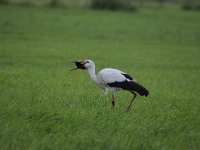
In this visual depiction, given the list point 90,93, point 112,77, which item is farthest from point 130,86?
point 90,93

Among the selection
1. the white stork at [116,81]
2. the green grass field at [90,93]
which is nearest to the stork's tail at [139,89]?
the white stork at [116,81]

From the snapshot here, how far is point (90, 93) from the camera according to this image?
9523mm

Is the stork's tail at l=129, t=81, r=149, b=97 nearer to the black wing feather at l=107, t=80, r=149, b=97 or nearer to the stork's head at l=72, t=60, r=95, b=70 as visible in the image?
the black wing feather at l=107, t=80, r=149, b=97

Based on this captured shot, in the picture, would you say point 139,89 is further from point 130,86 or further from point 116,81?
point 116,81

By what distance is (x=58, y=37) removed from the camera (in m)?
20.4

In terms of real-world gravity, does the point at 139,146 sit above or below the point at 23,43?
above

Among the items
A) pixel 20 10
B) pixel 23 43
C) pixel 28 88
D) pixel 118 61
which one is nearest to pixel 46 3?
pixel 20 10

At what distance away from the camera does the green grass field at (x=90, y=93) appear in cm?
643

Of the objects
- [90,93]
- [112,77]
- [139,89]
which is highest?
[112,77]

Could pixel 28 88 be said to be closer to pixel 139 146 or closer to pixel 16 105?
pixel 16 105

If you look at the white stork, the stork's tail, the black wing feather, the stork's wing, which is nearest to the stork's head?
the white stork

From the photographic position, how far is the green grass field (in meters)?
6.43

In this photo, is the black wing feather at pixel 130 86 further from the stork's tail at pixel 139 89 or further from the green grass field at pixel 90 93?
the green grass field at pixel 90 93

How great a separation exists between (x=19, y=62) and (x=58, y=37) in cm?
722
